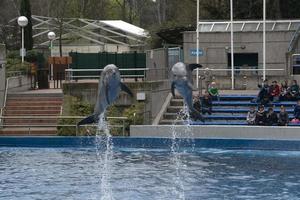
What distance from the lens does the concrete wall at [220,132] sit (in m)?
27.6

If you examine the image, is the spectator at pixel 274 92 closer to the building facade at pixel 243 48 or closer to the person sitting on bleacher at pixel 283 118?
the person sitting on bleacher at pixel 283 118

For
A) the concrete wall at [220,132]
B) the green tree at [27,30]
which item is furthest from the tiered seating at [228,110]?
the green tree at [27,30]

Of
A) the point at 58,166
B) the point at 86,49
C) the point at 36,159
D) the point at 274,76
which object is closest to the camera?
the point at 58,166

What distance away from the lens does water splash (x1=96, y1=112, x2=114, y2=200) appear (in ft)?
60.1

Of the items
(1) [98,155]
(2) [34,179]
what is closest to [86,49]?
(1) [98,155]

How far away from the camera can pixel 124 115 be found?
3130 centimetres

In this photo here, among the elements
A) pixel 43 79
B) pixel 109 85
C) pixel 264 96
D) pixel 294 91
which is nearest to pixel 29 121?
pixel 43 79

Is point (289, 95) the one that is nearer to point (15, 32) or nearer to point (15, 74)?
point (15, 74)

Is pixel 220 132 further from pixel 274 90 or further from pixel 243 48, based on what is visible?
pixel 243 48

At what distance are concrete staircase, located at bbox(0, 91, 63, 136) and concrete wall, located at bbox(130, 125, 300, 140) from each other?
14.0 ft

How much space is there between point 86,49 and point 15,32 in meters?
6.33

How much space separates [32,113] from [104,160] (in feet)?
29.8

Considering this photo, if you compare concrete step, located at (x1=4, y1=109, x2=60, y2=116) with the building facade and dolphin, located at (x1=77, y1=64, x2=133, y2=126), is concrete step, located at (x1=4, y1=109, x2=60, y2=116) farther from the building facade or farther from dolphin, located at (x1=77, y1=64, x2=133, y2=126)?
dolphin, located at (x1=77, y1=64, x2=133, y2=126)

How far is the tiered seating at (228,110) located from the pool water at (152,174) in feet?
11.9
